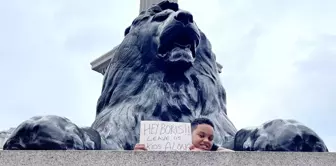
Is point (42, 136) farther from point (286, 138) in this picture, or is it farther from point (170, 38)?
point (170, 38)

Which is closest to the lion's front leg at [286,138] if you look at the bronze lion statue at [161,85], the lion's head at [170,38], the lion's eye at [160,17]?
the bronze lion statue at [161,85]

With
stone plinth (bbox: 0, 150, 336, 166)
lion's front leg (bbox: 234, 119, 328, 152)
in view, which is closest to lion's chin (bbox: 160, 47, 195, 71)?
lion's front leg (bbox: 234, 119, 328, 152)

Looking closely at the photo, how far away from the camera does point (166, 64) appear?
4.23m

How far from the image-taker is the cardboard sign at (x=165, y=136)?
3219 millimetres

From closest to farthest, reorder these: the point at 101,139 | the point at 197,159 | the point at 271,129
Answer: the point at 197,159 → the point at 271,129 → the point at 101,139

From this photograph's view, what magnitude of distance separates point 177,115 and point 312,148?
1.22m

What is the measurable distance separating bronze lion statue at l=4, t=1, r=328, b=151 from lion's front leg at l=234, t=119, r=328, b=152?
29 millimetres

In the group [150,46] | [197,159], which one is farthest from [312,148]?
[150,46]

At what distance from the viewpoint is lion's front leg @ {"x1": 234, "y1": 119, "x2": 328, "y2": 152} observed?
304 centimetres

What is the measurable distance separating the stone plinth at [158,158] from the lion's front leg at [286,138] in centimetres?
40

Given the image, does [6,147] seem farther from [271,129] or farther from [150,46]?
[150,46]

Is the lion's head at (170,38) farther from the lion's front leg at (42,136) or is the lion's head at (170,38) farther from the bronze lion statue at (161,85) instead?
the lion's front leg at (42,136)

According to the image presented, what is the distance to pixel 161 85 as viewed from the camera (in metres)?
4.24

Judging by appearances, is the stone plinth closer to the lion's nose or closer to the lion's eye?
the lion's nose
